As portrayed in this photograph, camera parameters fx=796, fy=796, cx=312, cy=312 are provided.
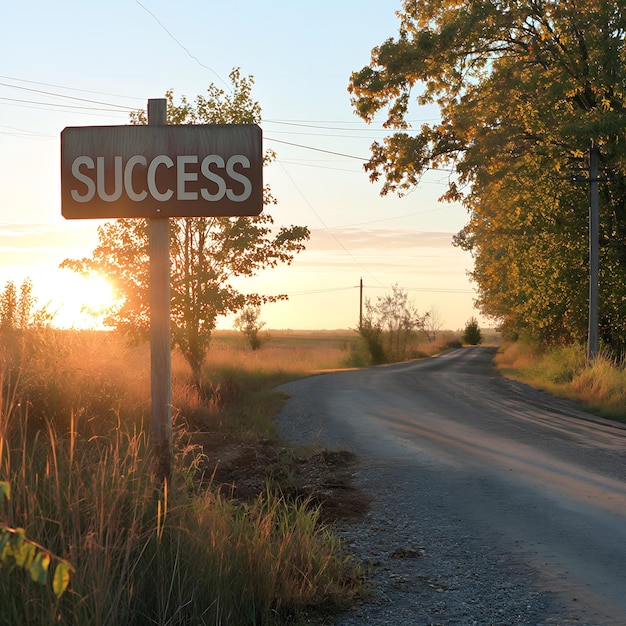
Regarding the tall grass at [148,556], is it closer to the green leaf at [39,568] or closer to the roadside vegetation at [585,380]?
the green leaf at [39,568]

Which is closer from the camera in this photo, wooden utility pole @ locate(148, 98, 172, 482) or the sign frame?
the sign frame

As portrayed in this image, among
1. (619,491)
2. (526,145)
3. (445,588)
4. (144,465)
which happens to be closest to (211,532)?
(144,465)

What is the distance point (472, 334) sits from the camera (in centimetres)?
9938

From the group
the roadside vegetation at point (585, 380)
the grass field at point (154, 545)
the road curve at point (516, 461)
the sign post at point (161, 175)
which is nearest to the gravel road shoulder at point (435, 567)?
the road curve at point (516, 461)

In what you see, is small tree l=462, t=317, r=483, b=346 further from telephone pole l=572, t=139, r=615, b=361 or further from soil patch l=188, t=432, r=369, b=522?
soil patch l=188, t=432, r=369, b=522

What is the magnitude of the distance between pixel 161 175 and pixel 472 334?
95.9m

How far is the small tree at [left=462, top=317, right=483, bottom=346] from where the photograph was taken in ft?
327

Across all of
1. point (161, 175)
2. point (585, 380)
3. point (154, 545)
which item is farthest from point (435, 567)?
point (585, 380)

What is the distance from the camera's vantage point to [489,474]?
1023 centimetres

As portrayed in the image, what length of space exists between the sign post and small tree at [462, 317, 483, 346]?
95.6 m

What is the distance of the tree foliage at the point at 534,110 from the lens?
24.2m

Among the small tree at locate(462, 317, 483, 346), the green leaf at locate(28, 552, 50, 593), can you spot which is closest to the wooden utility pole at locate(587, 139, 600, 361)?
the green leaf at locate(28, 552, 50, 593)

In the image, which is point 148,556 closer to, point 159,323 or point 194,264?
point 159,323

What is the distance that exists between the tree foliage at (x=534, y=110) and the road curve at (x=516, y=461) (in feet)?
23.0
